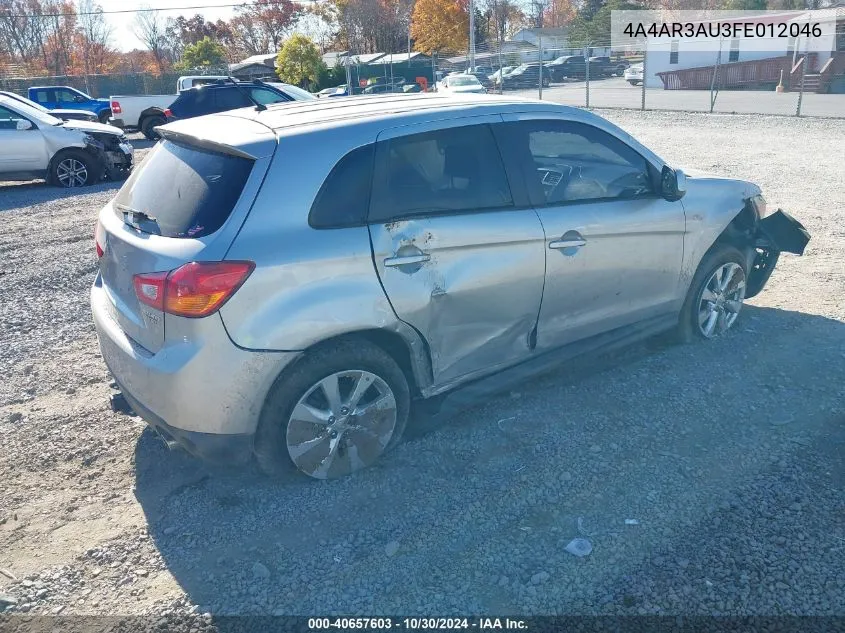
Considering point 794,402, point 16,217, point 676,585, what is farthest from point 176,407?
point 16,217

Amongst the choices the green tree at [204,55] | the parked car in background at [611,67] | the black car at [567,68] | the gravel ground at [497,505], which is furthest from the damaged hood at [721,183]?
the green tree at [204,55]

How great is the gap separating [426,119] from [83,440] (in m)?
2.69

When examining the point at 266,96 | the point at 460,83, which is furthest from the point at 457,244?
the point at 460,83

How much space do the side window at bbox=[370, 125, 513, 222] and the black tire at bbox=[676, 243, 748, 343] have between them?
5.96 ft

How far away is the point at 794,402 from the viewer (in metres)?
4.31

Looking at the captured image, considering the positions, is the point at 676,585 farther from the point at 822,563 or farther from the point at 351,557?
the point at 351,557

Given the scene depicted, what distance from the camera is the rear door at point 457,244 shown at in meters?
3.53

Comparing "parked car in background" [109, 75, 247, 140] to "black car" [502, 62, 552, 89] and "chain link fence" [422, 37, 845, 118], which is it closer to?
"chain link fence" [422, 37, 845, 118]

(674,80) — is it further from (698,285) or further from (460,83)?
(698,285)

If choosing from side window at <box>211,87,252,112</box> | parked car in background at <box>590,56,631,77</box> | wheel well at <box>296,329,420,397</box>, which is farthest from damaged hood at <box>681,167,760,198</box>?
parked car in background at <box>590,56,631,77</box>

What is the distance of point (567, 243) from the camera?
13.3 feet

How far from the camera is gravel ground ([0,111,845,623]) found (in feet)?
9.50

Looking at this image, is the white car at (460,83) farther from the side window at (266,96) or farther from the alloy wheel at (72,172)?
the alloy wheel at (72,172)

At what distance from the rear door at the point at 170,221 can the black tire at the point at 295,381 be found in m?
0.59
